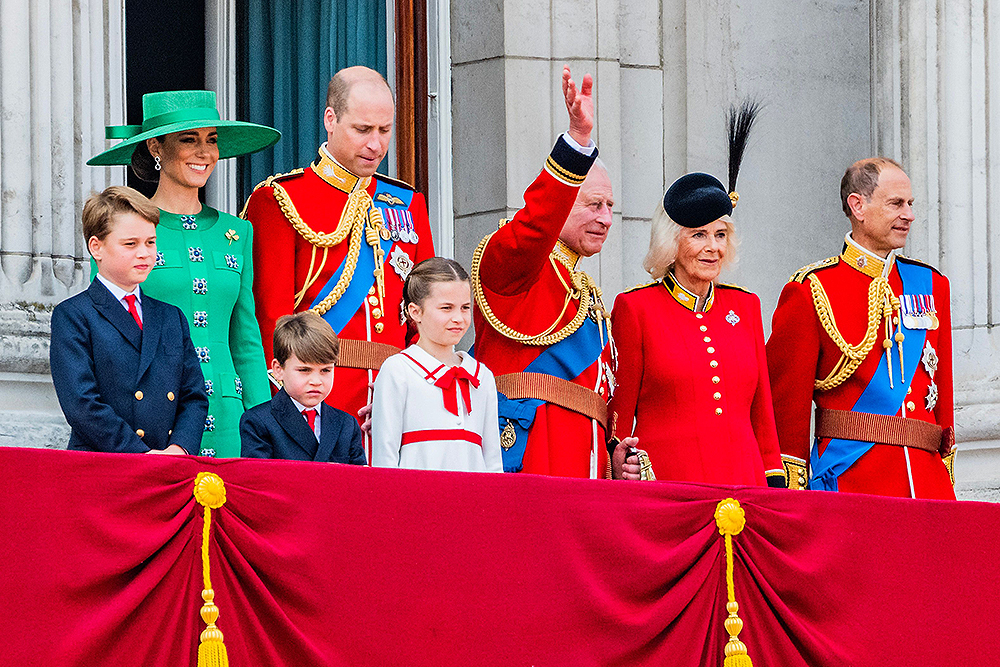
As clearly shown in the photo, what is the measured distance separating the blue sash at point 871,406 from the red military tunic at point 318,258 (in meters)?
1.71

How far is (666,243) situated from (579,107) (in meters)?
0.90

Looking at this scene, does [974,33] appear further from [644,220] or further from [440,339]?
[440,339]

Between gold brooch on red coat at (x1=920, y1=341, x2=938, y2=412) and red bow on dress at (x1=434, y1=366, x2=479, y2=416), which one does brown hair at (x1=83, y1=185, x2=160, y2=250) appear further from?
gold brooch on red coat at (x1=920, y1=341, x2=938, y2=412)

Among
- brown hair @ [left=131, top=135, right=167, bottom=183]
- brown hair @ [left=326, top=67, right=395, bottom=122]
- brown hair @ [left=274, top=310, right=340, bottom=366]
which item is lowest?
brown hair @ [left=274, top=310, right=340, bottom=366]

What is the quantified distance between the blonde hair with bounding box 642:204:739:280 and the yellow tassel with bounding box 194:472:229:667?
2.33 m

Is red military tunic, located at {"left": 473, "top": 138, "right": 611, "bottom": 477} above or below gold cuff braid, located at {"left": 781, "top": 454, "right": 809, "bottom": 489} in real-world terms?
above

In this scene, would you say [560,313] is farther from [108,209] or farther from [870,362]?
[108,209]

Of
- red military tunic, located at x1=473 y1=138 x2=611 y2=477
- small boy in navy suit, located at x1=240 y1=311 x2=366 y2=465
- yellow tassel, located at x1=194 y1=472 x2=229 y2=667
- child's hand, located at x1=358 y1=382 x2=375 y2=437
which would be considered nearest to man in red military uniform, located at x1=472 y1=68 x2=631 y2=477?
red military tunic, located at x1=473 y1=138 x2=611 y2=477

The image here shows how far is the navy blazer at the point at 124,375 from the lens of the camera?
451 cm

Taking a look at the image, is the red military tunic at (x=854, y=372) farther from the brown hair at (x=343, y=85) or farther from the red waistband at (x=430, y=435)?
the brown hair at (x=343, y=85)

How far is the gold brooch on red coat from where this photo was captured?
21.2ft

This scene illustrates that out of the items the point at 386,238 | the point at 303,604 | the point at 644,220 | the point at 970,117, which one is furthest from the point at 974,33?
the point at 303,604

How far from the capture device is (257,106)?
7.38m

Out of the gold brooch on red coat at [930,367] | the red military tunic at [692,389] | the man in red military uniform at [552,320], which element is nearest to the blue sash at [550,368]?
the man in red military uniform at [552,320]
